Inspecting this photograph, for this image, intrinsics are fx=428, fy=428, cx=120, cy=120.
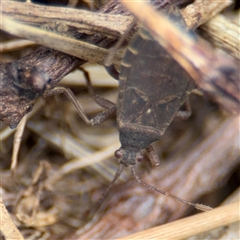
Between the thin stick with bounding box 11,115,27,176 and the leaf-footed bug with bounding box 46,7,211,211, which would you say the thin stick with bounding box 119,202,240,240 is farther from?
the thin stick with bounding box 11,115,27,176

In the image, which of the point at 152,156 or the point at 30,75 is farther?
the point at 152,156

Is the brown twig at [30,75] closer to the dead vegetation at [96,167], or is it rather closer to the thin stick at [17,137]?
the dead vegetation at [96,167]

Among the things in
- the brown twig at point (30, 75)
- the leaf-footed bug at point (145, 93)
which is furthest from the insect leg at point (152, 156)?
the brown twig at point (30, 75)

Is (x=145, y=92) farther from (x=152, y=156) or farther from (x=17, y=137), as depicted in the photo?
(x=17, y=137)

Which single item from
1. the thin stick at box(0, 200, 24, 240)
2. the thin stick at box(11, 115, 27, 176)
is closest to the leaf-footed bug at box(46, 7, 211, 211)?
the thin stick at box(11, 115, 27, 176)

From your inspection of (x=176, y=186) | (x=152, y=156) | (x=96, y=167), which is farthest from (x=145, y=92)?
(x=96, y=167)

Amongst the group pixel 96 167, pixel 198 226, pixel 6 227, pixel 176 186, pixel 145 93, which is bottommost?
pixel 96 167
